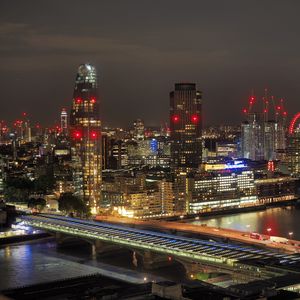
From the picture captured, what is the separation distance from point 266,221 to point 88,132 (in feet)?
22.2

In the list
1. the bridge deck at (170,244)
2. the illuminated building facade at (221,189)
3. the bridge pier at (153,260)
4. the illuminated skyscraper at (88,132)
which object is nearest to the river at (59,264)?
the bridge pier at (153,260)

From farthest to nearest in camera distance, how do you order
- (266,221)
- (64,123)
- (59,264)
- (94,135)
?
(64,123) → (94,135) → (266,221) → (59,264)

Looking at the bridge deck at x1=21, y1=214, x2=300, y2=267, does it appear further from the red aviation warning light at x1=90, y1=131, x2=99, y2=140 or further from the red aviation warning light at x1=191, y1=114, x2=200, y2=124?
the red aviation warning light at x1=191, y1=114, x2=200, y2=124

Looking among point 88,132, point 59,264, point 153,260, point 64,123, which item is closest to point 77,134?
point 88,132

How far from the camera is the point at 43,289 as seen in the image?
8.44 metres

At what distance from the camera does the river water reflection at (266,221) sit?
16.0m

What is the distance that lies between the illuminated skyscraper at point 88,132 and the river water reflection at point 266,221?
333 cm

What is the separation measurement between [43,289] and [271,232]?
801cm

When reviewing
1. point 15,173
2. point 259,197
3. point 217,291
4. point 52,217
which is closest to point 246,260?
point 217,291

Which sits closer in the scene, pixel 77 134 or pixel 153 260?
pixel 153 260

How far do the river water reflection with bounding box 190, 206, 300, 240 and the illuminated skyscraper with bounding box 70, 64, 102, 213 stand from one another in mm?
3334

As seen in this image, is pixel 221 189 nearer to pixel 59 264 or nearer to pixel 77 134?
pixel 77 134

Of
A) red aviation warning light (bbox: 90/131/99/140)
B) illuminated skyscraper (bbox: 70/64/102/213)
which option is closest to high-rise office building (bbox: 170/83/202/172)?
illuminated skyscraper (bbox: 70/64/102/213)

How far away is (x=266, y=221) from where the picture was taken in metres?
18.2
